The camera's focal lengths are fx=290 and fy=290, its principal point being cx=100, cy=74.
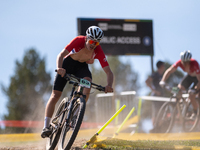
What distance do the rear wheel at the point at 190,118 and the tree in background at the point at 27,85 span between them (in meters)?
42.3

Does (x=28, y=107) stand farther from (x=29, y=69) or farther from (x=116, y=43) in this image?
(x=116, y=43)

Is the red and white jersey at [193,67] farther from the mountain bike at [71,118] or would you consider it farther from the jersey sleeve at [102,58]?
the mountain bike at [71,118]

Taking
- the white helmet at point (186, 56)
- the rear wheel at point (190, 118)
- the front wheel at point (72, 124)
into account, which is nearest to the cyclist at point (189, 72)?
the white helmet at point (186, 56)

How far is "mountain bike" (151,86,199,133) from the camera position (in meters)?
8.72

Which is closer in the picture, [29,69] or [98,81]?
[98,81]

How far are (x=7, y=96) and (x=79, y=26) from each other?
45542mm

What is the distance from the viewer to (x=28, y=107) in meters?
49.5

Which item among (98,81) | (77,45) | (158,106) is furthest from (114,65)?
(77,45)

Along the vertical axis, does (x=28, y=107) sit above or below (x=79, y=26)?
below

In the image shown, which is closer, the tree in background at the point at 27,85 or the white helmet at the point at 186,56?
the white helmet at the point at 186,56

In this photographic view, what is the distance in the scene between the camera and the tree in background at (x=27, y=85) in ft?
162

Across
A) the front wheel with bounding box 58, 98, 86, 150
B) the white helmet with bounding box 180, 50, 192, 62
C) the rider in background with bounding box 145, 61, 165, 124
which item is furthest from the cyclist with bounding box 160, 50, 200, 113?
the front wheel with bounding box 58, 98, 86, 150

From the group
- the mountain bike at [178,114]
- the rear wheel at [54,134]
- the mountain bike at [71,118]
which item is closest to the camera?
the mountain bike at [71,118]

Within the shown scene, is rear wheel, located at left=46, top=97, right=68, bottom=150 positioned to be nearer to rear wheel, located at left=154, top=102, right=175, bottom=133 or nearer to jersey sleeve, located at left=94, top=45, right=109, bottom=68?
jersey sleeve, located at left=94, top=45, right=109, bottom=68
